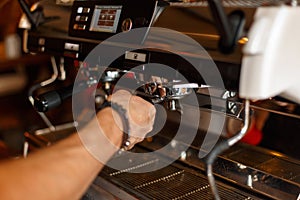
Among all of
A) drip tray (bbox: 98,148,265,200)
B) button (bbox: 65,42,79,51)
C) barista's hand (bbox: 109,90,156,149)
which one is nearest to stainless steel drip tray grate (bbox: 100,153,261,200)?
drip tray (bbox: 98,148,265,200)

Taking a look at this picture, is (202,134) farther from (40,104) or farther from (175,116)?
(40,104)

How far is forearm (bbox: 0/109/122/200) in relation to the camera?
576 mm

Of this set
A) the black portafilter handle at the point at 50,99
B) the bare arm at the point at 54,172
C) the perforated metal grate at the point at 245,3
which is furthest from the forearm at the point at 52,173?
the perforated metal grate at the point at 245,3

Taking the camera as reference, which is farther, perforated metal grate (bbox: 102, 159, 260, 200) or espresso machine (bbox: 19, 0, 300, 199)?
perforated metal grate (bbox: 102, 159, 260, 200)

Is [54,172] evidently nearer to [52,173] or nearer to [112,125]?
[52,173]

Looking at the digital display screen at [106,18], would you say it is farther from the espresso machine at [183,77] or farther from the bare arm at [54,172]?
the bare arm at [54,172]

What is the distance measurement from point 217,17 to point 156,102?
10.6 inches

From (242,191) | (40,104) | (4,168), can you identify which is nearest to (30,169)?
(4,168)

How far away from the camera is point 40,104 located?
0.83 meters

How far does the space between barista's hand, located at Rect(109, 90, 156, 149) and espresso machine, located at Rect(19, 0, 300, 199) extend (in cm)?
3

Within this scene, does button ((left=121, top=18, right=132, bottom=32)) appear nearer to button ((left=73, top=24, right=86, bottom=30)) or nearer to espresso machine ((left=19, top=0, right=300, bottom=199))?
espresso machine ((left=19, top=0, right=300, bottom=199))

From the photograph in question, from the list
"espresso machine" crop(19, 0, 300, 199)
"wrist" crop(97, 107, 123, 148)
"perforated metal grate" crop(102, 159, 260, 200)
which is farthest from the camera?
"perforated metal grate" crop(102, 159, 260, 200)

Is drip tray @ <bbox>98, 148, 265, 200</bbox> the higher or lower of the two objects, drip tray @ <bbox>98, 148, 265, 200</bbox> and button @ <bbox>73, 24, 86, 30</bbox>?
the lower

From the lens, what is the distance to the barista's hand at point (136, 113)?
0.72m
